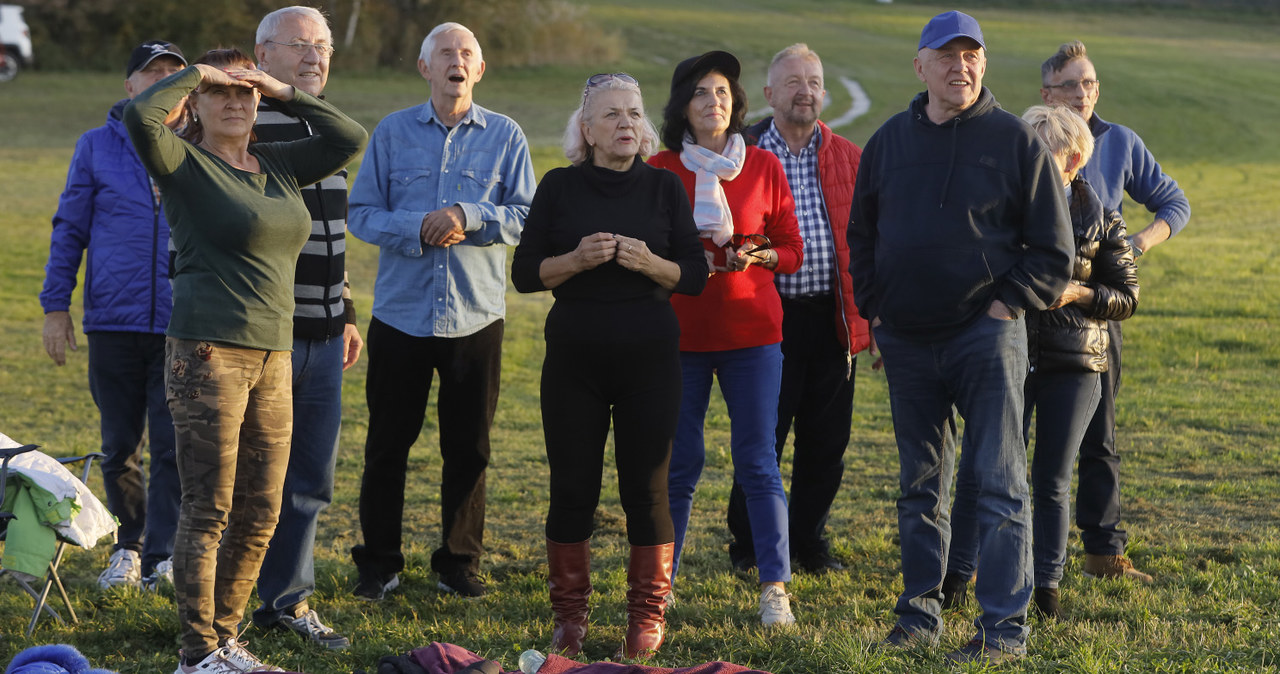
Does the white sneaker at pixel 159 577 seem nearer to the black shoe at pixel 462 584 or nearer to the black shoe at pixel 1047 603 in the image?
the black shoe at pixel 462 584

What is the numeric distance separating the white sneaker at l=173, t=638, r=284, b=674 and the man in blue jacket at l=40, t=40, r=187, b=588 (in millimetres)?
1378

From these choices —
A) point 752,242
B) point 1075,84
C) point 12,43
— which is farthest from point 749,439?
point 12,43

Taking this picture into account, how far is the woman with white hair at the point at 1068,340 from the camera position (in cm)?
482

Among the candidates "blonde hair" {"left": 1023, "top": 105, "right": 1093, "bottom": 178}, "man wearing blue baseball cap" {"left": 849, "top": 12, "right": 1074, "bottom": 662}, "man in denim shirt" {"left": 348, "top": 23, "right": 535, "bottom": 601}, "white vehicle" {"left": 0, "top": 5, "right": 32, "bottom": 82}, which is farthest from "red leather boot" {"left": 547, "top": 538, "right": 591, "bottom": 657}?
"white vehicle" {"left": 0, "top": 5, "right": 32, "bottom": 82}

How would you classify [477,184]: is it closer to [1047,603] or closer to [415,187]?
[415,187]

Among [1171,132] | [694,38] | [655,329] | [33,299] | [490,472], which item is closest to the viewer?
[655,329]

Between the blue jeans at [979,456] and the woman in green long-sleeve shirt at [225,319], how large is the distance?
220 cm

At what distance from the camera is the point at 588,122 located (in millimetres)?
4621

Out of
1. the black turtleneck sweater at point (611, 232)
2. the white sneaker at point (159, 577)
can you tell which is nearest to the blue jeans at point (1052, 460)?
the black turtleneck sweater at point (611, 232)

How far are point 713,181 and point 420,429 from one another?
1.70 m

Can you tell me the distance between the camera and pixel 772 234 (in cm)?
529

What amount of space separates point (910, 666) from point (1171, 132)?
29064 mm

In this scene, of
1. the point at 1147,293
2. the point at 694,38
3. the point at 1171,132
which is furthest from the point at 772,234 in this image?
the point at 694,38

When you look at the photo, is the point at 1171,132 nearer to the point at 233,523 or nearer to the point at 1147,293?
the point at 1147,293
